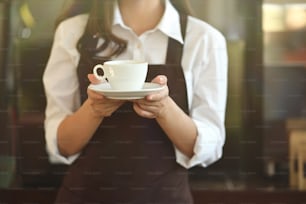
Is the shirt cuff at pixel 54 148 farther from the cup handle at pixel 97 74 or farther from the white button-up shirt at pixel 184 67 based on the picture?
the cup handle at pixel 97 74

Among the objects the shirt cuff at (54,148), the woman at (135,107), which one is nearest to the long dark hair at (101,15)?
the woman at (135,107)

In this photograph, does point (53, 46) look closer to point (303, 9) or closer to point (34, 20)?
point (34, 20)

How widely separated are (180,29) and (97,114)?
164 mm

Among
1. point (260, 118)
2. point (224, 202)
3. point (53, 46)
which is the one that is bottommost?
point (224, 202)

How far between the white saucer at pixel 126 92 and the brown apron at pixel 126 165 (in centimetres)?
7

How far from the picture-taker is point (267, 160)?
74 centimetres

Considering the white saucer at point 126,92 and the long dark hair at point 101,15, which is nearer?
the white saucer at point 126,92

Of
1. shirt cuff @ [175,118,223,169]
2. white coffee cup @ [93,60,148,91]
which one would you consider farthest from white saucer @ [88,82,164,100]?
shirt cuff @ [175,118,223,169]

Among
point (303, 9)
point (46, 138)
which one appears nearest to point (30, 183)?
point (46, 138)

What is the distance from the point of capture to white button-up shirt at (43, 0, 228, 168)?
2.34ft

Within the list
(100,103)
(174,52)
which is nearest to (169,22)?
(174,52)

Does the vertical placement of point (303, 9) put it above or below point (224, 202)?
above

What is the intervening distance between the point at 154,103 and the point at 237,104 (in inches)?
5.0

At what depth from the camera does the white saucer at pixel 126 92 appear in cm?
60
